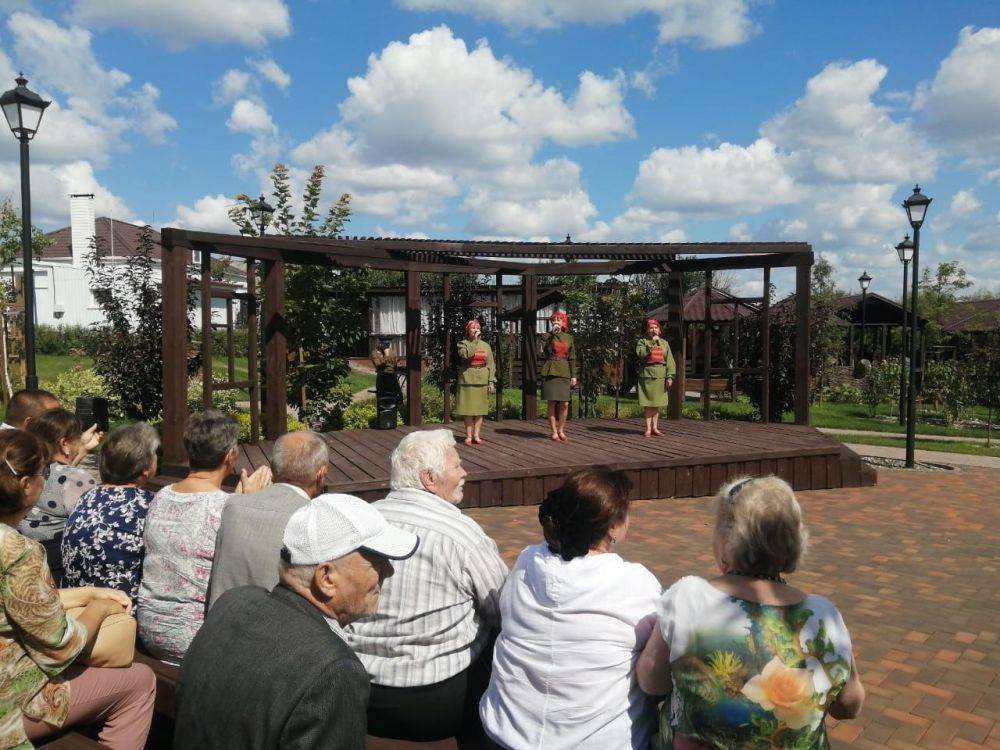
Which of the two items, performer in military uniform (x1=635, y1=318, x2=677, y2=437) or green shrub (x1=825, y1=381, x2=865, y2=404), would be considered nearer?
performer in military uniform (x1=635, y1=318, x2=677, y2=437)

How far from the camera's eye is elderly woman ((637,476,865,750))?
6.22 feet

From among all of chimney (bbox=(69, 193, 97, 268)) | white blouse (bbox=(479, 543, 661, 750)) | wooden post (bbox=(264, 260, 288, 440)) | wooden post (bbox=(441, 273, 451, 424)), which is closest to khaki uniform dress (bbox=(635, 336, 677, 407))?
wooden post (bbox=(441, 273, 451, 424))

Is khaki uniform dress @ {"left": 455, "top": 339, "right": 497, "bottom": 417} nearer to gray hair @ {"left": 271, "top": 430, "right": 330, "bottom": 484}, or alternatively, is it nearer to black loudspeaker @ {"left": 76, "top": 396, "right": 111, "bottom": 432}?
black loudspeaker @ {"left": 76, "top": 396, "right": 111, "bottom": 432}

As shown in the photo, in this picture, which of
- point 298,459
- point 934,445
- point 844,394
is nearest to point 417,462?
point 298,459

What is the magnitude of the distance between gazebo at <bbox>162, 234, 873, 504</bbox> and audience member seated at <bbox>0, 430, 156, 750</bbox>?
4.07 metres

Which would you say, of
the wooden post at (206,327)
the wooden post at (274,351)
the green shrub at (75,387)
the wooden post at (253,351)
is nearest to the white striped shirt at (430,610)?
the wooden post at (206,327)

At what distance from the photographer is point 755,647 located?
1.90 meters

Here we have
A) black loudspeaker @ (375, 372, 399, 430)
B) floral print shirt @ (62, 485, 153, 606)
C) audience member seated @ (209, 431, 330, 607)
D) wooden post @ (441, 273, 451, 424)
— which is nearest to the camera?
audience member seated @ (209, 431, 330, 607)

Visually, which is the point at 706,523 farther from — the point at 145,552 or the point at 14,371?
the point at 14,371

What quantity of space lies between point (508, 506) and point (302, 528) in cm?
588

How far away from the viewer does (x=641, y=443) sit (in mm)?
9039

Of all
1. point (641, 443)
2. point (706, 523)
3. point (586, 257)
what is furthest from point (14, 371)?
point (706, 523)

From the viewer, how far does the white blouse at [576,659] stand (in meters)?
2.06

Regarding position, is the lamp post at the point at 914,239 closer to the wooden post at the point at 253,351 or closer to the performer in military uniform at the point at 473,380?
the performer in military uniform at the point at 473,380
